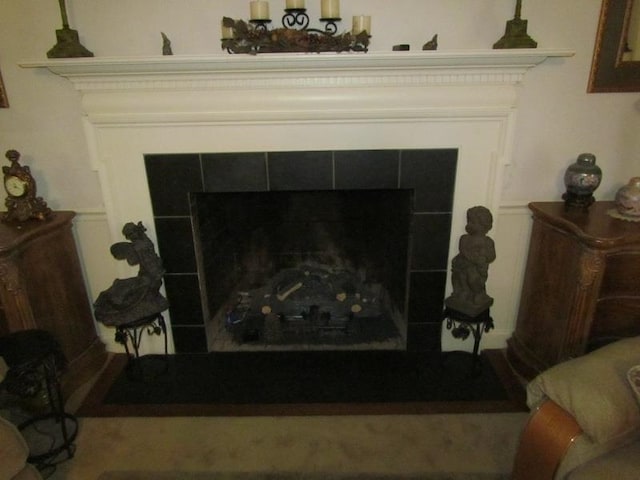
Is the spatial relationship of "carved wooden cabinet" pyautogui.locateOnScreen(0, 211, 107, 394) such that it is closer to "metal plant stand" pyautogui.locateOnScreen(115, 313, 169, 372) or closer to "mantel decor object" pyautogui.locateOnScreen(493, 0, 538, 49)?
"metal plant stand" pyautogui.locateOnScreen(115, 313, 169, 372)

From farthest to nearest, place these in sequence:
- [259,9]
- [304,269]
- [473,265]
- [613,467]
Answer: [304,269]
[473,265]
[259,9]
[613,467]

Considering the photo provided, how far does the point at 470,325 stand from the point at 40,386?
2.01m

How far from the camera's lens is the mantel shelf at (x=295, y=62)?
5.41 feet

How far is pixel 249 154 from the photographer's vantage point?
76.4 inches

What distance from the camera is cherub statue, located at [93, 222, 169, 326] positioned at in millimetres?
1888

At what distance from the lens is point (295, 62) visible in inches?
66.2

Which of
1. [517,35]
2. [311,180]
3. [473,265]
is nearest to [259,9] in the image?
[311,180]

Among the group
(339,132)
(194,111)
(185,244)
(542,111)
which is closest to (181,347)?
(185,244)

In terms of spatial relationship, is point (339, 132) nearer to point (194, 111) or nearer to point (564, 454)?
point (194, 111)

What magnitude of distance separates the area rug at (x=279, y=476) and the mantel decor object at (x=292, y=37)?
1.72m

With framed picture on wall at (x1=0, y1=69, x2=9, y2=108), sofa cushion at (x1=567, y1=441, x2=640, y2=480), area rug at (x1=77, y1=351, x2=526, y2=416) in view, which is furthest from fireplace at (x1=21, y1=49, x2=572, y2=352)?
sofa cushion at (x1=567, y1=441, x2=640, y2=480)

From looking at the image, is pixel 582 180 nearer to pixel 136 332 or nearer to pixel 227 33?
pixel 227 33

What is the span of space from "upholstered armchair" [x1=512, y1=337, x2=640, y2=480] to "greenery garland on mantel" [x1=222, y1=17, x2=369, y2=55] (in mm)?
1413

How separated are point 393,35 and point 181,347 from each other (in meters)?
1.97
